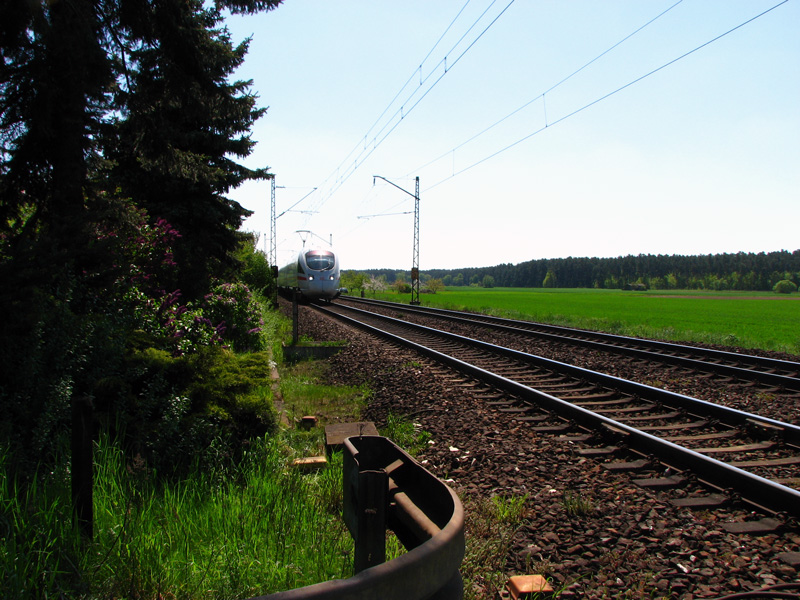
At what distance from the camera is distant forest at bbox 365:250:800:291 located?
116 metres

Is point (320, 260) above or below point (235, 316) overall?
above

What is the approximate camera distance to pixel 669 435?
18.2ft

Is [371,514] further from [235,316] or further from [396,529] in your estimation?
[235,316]

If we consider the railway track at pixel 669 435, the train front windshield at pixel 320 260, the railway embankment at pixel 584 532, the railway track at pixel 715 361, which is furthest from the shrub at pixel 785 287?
the railway embankment at pixel 584 532

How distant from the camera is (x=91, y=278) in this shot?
5070 millimetres

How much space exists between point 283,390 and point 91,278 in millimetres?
3288

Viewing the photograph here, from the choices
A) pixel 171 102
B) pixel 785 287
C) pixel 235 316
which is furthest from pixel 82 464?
pixel 785 287

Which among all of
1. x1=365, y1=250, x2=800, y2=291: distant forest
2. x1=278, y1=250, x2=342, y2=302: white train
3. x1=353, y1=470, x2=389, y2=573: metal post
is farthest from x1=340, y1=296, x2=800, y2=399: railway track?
x1=365, y1=250, x2=800, y2=291: distant forest

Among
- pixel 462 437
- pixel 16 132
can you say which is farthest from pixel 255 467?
pixel 16 132

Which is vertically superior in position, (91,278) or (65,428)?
(91,278)

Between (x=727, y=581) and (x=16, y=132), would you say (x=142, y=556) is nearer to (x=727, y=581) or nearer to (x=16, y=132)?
(x=727, y=581)

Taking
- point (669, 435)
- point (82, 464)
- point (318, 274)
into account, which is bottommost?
point (669, 435)

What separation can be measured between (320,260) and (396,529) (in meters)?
28.6

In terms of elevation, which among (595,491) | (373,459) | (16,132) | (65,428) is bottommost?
(595,491)
